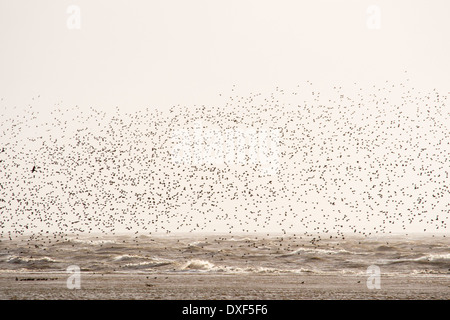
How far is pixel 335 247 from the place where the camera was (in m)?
48.5

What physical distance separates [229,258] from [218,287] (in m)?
15.7

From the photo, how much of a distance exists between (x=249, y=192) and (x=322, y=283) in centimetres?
2464

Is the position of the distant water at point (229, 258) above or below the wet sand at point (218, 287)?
below

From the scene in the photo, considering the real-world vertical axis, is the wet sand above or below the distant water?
above

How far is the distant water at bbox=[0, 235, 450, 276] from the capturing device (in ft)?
117

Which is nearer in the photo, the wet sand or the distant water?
the wet sand

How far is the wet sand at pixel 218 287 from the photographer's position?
22875 millimetres

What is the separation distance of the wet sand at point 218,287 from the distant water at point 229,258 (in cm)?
385

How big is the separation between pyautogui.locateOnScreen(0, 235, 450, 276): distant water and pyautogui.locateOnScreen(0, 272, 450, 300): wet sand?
12.6 feet

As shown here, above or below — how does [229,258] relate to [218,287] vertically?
below

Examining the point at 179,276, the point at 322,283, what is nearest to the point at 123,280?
the point at 179,276

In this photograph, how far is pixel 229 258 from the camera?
41.4 m
